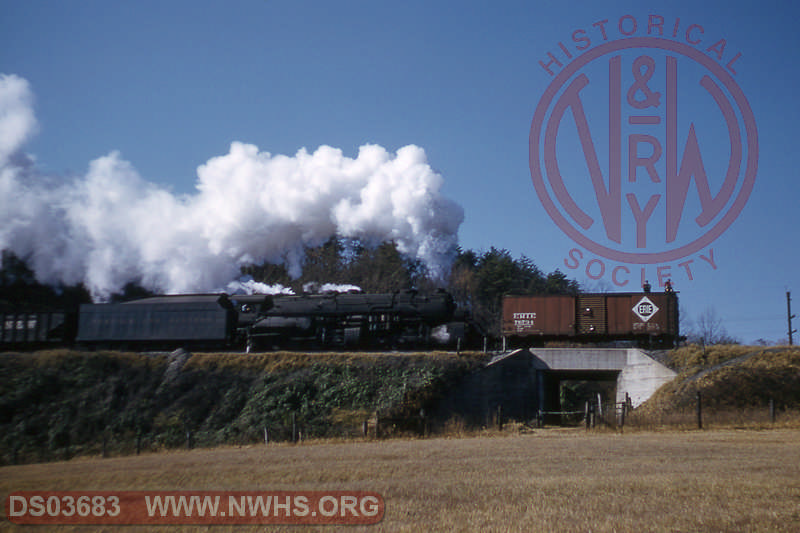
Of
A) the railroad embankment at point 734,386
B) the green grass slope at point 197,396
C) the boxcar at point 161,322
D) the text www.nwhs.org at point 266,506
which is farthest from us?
the boxcar at point 161,322

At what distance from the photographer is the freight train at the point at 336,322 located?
112 feet

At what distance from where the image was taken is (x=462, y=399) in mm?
31906

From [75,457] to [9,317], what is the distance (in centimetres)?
1540

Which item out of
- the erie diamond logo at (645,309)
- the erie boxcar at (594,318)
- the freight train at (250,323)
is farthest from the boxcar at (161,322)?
the erie diamond logo at (645,309)

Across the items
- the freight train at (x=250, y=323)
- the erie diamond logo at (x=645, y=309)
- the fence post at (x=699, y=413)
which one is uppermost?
the erie diamond logo at (x=645, y=309)

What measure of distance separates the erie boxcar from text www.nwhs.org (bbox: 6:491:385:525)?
980 inches

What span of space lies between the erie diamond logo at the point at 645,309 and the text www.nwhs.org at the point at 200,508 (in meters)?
25.8

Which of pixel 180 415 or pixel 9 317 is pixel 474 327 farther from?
pixel 9 317

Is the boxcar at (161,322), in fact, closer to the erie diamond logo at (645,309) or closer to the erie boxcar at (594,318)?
the erie boxcar at (594,318)

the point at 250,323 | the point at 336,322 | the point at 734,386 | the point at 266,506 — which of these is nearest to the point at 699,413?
the point at 734,386

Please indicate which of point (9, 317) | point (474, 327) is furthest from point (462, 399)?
point (9, 317)

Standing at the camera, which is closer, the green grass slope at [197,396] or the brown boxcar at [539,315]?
the green grass slope at [197,396]

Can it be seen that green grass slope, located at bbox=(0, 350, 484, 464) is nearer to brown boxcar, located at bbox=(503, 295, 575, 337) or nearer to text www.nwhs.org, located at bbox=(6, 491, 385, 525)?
brown boxcar, located at bbox=(503, 295, 575, 337)

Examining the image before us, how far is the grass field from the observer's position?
33.1 ft
